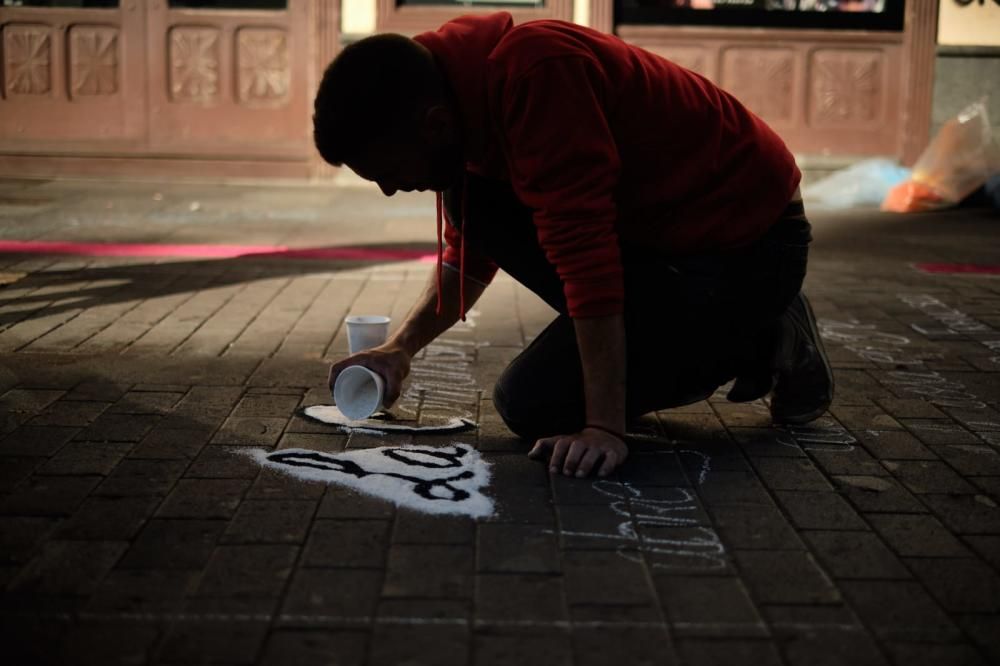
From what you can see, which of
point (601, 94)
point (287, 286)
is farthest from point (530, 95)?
point (287, 286)

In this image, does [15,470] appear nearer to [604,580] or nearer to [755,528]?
[604,580]

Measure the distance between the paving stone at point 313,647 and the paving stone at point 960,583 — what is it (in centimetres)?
112

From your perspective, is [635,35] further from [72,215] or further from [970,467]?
[970,467]

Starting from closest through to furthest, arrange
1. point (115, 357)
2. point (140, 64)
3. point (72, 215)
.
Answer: point (115, 357), point (72, 215), point (140, 64)

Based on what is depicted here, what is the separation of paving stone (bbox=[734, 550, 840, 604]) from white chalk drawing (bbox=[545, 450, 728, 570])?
0.06 meters

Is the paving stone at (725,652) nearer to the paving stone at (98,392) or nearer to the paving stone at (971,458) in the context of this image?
the paving stone at (971,458)

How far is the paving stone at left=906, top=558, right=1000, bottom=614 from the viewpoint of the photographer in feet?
7.65

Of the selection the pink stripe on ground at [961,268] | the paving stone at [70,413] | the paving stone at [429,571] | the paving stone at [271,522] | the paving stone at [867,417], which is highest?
the pink stripe on ground at [961,268]

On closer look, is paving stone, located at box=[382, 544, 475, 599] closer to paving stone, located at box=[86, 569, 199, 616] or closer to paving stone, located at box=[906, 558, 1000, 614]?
paving stone, located at box=[86, 569, 199, 616]

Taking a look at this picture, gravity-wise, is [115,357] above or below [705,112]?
below

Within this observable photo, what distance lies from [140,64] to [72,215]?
2.31 metres

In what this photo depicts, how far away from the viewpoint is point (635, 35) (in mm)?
9617

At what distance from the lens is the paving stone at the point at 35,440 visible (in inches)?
124

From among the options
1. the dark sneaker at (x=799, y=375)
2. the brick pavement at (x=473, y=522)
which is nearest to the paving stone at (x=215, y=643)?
the brick pavement at (x=473, y=522)
